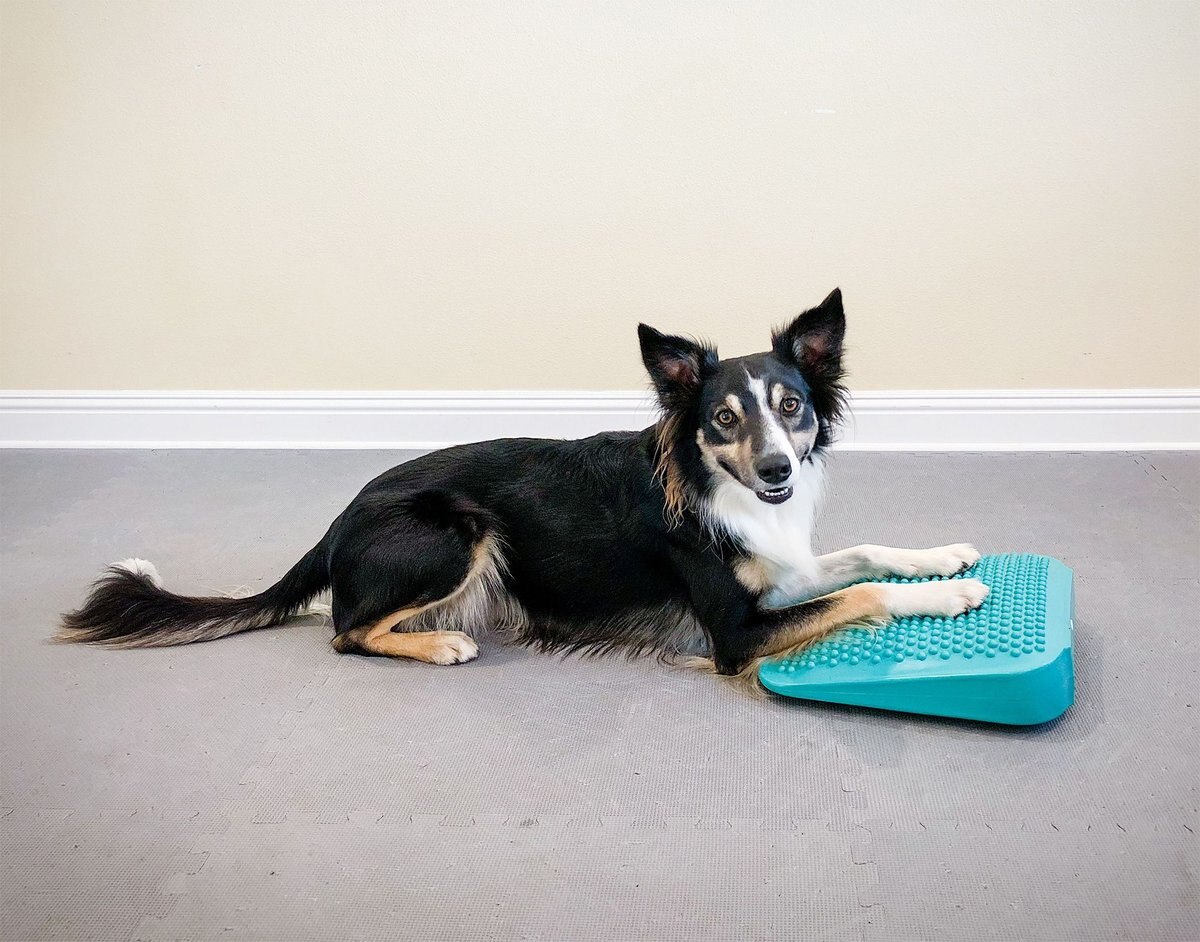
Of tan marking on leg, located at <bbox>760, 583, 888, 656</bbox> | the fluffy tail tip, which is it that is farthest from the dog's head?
the fluffy tail tip

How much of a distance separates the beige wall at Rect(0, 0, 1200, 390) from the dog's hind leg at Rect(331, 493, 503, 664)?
1.53 metres

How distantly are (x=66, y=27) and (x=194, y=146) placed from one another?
608 mm

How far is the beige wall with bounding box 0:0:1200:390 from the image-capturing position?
3.56 meters

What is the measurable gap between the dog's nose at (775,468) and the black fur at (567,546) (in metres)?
Result: 0.16

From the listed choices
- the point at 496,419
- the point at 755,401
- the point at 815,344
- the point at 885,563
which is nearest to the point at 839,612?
the point at 885,563

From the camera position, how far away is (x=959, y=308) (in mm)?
3734

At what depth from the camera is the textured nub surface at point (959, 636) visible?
2.10 meters

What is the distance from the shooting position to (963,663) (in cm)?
208

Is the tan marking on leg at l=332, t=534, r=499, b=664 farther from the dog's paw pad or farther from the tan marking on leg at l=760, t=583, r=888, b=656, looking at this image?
the tan marking on leg at l=760, t=583, r=888, b=656

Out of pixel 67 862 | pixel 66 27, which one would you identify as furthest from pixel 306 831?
pixel 66 27

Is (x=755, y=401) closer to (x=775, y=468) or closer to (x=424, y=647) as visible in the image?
(x=775, y=468)

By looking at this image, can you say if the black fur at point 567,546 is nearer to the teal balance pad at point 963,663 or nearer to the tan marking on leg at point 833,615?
the tan marking on leg at point 833,615

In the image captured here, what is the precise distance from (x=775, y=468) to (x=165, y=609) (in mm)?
1536

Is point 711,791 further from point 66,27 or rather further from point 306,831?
point 66,27
